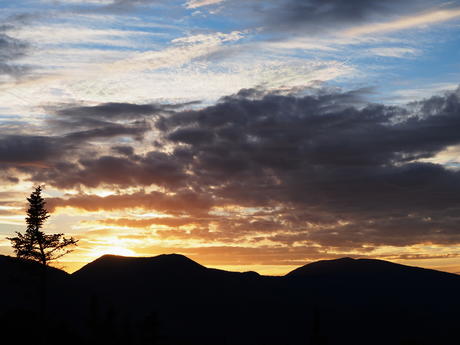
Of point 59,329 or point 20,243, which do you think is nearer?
point 20,243

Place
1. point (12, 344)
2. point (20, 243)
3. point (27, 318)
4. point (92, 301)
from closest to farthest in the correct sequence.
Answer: point (20, 243) < point (12, 344) < point (27, 318) < point (92, 301)

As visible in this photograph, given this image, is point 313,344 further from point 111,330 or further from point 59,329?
point 59,329

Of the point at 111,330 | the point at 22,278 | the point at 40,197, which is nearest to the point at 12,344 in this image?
the point at 22,278

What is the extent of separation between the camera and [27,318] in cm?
6962

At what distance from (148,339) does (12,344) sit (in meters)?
19.6

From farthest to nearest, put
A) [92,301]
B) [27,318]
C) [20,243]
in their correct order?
[92,301]
[27,318]
[20,243]

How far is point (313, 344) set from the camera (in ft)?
247

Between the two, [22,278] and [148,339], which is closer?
[22,278]

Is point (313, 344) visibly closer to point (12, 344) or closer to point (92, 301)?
point (92, 301)

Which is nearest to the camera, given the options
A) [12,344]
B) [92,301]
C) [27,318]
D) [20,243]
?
[20,243]

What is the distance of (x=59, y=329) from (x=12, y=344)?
1635 centimetres

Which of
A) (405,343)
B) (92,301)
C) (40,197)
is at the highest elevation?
(40,197)

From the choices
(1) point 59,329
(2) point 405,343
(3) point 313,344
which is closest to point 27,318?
(1) point 59,329

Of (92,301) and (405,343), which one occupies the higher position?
(92,301)
